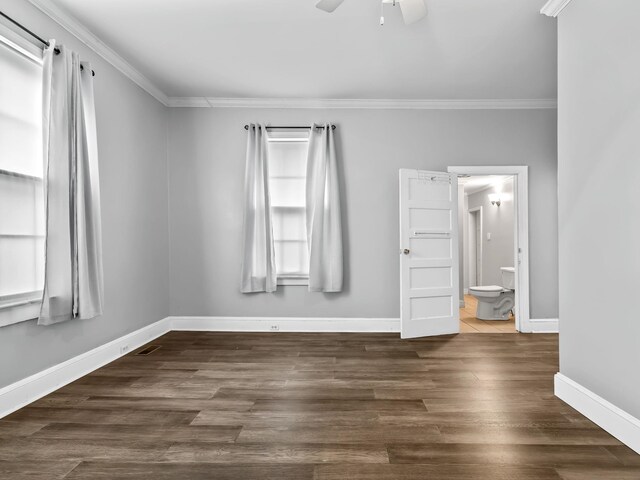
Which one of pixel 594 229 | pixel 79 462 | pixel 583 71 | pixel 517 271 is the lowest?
pixel 79 462

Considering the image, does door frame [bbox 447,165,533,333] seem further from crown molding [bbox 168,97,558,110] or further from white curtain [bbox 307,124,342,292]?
white curtain [bbox 307,124,342,292]

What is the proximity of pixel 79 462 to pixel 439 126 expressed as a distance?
456 centimetres

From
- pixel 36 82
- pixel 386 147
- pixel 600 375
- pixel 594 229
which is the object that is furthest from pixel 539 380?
pixel 36 82

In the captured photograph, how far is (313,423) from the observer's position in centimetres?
231

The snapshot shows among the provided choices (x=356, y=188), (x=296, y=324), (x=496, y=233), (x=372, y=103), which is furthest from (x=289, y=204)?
(x=496, y=233)

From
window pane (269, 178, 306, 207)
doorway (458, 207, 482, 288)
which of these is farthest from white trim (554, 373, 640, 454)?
doorway (458, 207, 482, 288)

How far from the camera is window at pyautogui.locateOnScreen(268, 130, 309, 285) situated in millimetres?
4785

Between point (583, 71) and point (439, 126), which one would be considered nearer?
point (583, 71)

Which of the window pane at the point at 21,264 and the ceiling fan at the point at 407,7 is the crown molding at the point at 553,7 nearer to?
the ceiling fan at the point at 407,7

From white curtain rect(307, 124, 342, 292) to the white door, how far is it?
76cm

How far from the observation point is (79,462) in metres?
1.91

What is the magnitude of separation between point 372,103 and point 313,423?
3.66 m

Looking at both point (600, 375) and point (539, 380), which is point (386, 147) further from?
point (600, 375)

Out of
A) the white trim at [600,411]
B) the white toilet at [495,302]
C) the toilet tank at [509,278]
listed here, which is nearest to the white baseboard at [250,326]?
the white toilet at [495,302]
